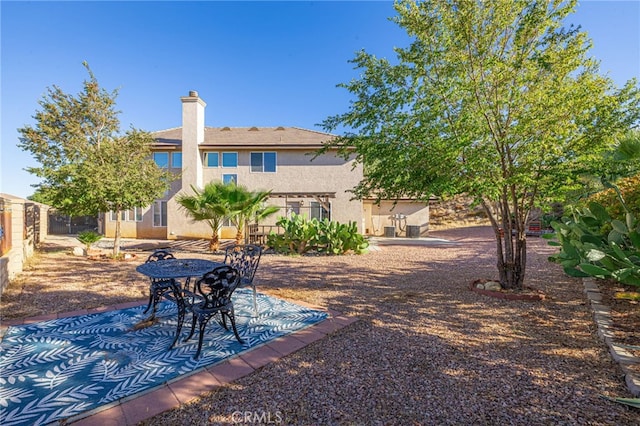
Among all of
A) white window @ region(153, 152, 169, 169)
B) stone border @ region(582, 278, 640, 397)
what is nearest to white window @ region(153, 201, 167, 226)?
white window @ region(153, 152, 169, 169)

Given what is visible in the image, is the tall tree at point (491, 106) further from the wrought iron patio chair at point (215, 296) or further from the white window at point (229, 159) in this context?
the white window at point (229, 159)

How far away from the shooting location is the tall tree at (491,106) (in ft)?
16.1

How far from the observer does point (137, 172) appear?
1078 centimetres

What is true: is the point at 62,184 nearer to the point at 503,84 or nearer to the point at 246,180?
the point at 246,180

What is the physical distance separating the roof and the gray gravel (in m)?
13.6

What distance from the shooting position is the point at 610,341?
352cm

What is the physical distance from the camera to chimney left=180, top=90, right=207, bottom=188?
17000 mm

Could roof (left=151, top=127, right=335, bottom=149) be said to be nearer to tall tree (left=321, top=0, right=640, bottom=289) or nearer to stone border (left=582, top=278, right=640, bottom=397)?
tall tree (left=321, top=0, right=640, bottom=289)

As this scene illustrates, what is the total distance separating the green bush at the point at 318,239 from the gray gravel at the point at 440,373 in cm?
588

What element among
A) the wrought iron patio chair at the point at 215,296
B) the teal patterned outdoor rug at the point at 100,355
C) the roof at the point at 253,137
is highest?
the roof at the point at 253,137

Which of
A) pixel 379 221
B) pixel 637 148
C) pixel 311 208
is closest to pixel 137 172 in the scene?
pixel 311 208

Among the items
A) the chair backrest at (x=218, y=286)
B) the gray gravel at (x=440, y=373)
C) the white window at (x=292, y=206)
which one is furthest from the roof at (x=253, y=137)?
the chair backrest at (x=218, y=286)

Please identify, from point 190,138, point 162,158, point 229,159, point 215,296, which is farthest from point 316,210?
point 215,296

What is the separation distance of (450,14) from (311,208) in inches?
540
